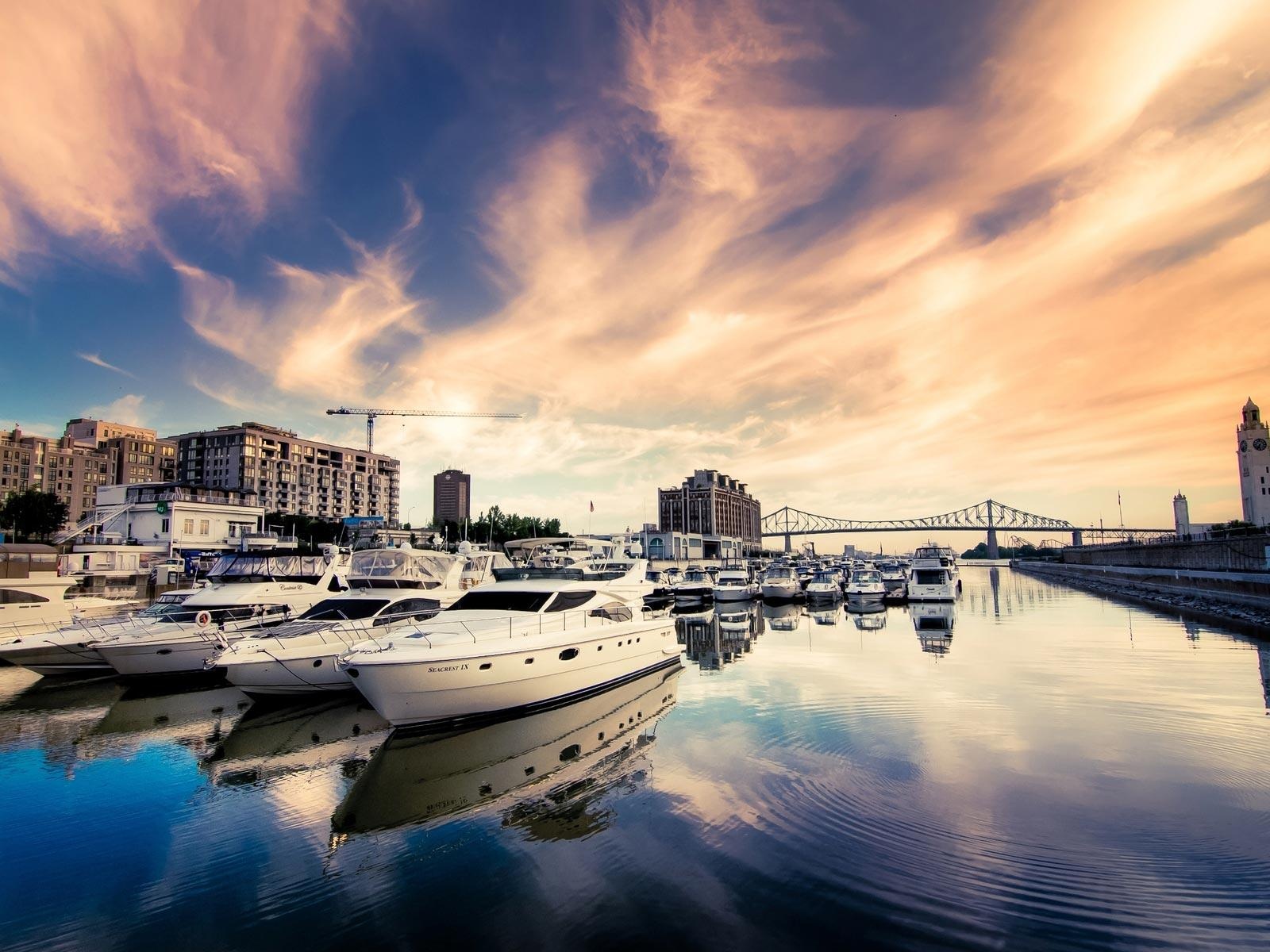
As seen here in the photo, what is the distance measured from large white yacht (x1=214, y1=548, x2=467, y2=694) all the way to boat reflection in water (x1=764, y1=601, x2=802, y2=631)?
61.9 ft

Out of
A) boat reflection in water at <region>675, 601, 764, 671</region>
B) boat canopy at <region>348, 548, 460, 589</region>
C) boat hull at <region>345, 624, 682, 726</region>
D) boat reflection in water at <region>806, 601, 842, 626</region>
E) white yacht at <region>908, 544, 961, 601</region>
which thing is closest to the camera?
boat hull at <region>345, 624, 682, 726</region>

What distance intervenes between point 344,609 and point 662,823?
13.1 metres

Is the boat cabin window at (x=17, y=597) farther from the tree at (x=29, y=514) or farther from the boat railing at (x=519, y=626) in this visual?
the tree at (x=29, y=514)

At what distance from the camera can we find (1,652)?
18.9 meters

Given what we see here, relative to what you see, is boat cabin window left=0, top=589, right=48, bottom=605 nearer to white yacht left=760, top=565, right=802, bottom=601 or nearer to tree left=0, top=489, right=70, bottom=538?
white yacht left=760, top=565, right=802, bottom=601

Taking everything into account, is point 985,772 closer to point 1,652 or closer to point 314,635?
point 314,635

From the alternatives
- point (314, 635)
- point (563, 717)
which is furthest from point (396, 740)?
point (314, 635)

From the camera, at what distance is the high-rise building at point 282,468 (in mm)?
131375

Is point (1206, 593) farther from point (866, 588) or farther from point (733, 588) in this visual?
point (733, 588)

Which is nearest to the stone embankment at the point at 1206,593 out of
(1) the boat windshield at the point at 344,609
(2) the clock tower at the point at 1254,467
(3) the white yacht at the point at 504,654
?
(3) the white yacht at the point at 504,654

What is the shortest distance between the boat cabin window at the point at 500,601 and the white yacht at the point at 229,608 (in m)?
7.04

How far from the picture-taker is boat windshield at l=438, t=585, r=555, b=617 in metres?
16.9

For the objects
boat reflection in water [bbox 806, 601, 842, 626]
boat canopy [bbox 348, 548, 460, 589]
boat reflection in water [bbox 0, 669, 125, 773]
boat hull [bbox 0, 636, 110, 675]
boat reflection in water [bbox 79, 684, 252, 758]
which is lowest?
boat reflection in water [bbox 806, 601, 842, 626]

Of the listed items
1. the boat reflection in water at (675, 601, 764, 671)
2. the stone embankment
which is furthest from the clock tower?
the boat reflection in water at (675, 601, 764, 671)
